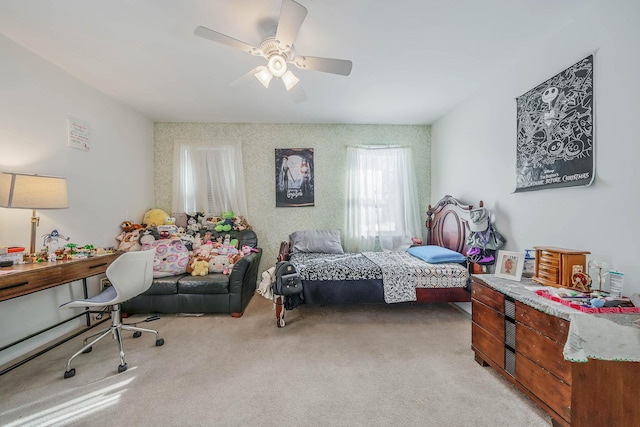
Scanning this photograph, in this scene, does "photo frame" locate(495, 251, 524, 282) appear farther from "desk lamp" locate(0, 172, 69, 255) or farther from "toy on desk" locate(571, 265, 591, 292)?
"desk lamp" locate(0, 172, 69, 255)

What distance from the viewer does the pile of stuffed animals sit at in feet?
10.2

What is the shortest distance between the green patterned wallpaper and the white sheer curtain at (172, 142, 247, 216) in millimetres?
135

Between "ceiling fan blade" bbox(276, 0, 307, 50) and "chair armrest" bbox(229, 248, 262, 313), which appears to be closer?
"ceiling fan blade" bbox(276, 0, 307, 50)

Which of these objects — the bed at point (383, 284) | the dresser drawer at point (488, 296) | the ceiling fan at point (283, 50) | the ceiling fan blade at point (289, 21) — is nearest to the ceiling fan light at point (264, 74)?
the ceiling fan at point (283, 50)

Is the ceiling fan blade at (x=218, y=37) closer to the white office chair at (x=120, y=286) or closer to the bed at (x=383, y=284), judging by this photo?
the white office chair at (x=120, y=286)

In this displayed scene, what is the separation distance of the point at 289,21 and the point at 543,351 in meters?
2.45

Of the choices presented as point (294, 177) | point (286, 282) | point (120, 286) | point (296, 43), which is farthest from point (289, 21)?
point (294, 177)

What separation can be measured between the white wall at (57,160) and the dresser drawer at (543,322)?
387 cm

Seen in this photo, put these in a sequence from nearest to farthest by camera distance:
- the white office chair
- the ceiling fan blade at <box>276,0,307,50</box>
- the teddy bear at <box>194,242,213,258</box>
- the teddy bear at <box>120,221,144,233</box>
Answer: the ceiling fan blade at <box>276,0,307,50</box>, the white office chair, the teddy bear at <box>194,242,213,258</box>, the teddy bear at <box>120,221,144,233</box>

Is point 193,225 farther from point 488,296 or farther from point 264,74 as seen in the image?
point 488,296

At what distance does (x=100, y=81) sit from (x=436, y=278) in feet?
13.9

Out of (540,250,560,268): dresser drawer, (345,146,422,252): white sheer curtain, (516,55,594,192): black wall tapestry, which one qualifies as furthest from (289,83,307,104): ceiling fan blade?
(540,250,560,268): dresser drawer

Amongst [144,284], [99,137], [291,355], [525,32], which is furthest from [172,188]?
[525,32]

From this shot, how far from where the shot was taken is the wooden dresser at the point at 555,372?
4.04ft
